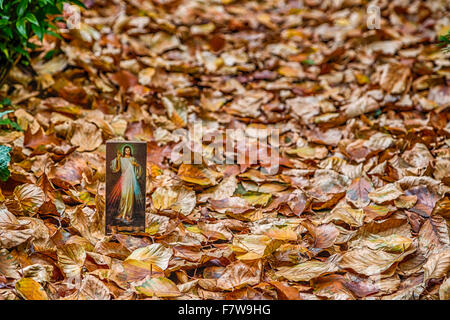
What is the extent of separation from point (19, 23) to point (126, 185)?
81cm

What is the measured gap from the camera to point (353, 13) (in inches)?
121

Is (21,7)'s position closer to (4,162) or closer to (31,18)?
(31,18)

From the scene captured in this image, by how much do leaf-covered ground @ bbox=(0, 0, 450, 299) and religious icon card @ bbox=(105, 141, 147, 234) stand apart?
0.05 meters

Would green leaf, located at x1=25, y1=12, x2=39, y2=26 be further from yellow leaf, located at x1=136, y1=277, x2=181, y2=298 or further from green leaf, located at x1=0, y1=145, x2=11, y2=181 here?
yellow leaf, located at x1=136, y1=277, x2=181, y2=298

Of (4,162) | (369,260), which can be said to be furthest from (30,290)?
(369,260)

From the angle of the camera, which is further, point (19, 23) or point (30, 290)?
point (19, 23)

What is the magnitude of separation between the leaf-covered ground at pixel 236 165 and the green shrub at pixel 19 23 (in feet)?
0.48

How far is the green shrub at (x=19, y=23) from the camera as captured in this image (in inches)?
63.3

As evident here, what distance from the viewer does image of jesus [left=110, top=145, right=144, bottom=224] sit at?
1262 millimetres

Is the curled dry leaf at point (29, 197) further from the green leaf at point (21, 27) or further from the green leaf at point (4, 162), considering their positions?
the green leaf at point (21, 27)

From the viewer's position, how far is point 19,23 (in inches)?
63.4

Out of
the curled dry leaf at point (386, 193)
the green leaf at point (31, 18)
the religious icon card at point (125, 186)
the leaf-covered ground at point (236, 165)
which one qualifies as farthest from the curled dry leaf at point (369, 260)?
the green leaf at point (31, 18)

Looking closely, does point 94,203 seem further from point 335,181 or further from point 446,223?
point 446,223

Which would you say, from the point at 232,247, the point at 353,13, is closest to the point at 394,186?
the point at 232,247
